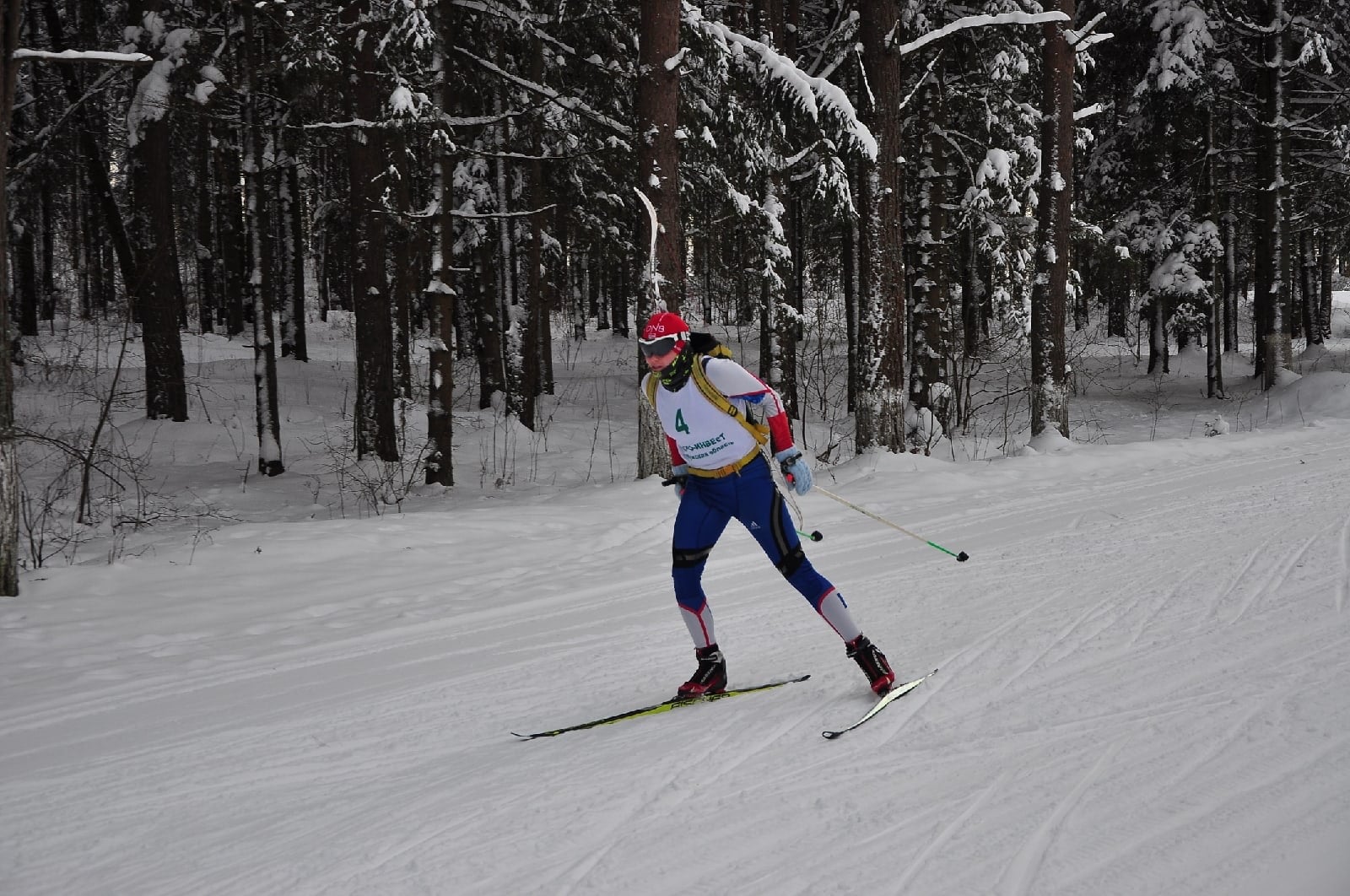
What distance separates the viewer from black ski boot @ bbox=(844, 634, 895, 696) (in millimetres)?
4730

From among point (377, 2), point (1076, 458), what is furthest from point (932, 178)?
point (377, 2)

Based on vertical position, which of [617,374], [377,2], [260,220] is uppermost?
[377,2]

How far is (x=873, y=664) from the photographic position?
4.76 meters

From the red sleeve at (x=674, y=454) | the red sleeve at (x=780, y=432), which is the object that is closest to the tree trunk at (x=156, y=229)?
the red sleeve at (x=674, y=454)

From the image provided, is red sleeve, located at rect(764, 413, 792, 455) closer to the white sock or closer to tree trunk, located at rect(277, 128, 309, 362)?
the white sock

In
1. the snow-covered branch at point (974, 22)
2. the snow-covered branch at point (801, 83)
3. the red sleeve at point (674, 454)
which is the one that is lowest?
the red sleeve at point (674, 454)

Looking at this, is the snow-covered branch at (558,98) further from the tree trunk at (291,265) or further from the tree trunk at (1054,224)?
the tree trunk at (291,265)

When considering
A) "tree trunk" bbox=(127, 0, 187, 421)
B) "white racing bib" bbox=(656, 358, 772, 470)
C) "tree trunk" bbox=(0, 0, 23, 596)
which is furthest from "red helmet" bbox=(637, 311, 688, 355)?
"tree trunk" bbox=(127, 0, 187, 421)

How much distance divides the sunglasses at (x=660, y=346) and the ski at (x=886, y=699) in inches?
80.4

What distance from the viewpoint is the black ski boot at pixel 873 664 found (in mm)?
4730

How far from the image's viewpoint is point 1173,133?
21.2 metres

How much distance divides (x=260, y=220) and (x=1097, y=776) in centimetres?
1326

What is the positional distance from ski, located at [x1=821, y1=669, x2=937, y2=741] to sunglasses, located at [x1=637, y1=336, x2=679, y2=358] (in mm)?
2042

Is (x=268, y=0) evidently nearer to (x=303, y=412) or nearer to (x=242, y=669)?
(x=303, y=412)
